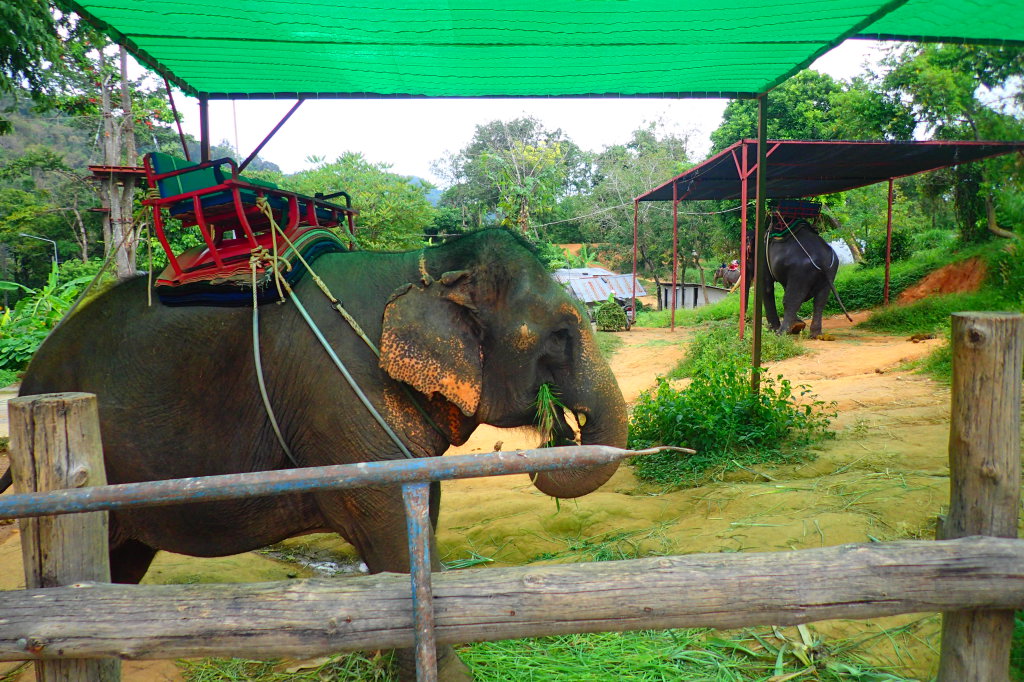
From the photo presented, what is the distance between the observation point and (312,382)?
2.99m

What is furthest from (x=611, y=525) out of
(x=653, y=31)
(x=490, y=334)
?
(x=653, y=31)

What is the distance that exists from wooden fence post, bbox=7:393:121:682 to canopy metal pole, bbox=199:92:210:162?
3.57 metres

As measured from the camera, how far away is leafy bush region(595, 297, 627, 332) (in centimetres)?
1662

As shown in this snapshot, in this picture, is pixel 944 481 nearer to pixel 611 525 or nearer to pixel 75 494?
pixel 611 525

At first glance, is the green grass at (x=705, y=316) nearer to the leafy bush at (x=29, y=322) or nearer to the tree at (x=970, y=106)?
the tree at (x=970, y=106)

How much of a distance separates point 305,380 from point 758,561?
1.97 metres

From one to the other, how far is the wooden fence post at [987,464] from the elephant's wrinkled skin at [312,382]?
4.43 ft

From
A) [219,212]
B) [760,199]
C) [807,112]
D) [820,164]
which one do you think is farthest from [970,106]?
[219,212]

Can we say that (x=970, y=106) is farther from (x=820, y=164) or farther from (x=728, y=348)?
(x=728, y=348)

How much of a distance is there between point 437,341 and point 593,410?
77 centimetres

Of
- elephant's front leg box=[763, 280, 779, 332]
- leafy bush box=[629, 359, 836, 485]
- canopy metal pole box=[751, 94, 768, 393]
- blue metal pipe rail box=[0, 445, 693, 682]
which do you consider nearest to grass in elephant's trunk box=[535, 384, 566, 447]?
blue metal pipe rail box=[0, 445, 693, 682]

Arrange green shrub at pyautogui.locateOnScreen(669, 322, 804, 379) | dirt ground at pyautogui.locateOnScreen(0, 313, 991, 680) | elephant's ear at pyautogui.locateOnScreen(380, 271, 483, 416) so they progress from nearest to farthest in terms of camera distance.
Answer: elephant's ear at pyautogui.locateOnScreen(380, 271, 483, 416) < dirt ground at pyautogui.locateOnScreen(0, 313, 991, 680) < green shrub at pyautogui.locateOnScreen(669, 322, 804, 379)

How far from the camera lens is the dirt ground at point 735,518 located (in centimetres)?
366

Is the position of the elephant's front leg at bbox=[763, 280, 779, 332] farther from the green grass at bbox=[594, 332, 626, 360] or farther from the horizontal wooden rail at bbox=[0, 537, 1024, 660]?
the horizontal wooden rail at bbox=[0, 537, 1024, 660]
